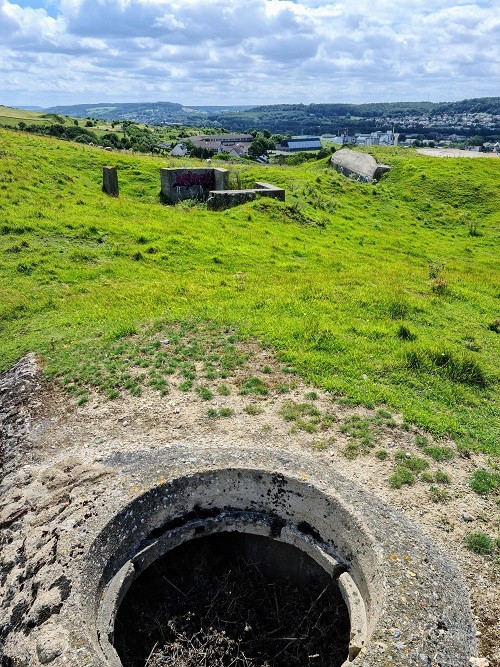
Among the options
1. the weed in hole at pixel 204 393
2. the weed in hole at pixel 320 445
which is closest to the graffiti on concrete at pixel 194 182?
the weed in hole at pixel 204 393

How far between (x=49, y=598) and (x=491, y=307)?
1647 centimetres

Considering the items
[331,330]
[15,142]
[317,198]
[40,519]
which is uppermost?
[15,142]

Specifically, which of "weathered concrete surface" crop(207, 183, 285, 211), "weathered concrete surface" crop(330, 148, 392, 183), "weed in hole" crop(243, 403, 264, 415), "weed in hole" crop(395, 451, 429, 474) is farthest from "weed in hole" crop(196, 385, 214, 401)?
"weathered concrete surface" crop(330, 148, 392, 183)

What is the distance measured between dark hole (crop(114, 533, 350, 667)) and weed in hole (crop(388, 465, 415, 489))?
73.0 inches

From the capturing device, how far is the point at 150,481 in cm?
841

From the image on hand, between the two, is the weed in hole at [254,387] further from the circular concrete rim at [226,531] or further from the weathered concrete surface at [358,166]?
the weathered concrete surface at [358,166]

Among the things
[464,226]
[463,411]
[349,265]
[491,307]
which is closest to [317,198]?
[464,226]

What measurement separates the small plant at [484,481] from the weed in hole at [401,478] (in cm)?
102

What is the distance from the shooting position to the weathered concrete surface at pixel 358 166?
141 ft

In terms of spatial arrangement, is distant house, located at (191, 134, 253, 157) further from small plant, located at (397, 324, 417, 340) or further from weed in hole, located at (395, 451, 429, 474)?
weed in hole, located at (395, 451, 429, 474)

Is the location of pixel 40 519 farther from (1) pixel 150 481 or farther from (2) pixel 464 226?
(2) pixel 464 226

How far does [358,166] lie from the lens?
44500mm

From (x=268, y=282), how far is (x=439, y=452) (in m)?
10.2

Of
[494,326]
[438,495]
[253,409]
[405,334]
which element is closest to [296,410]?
[253,409]
